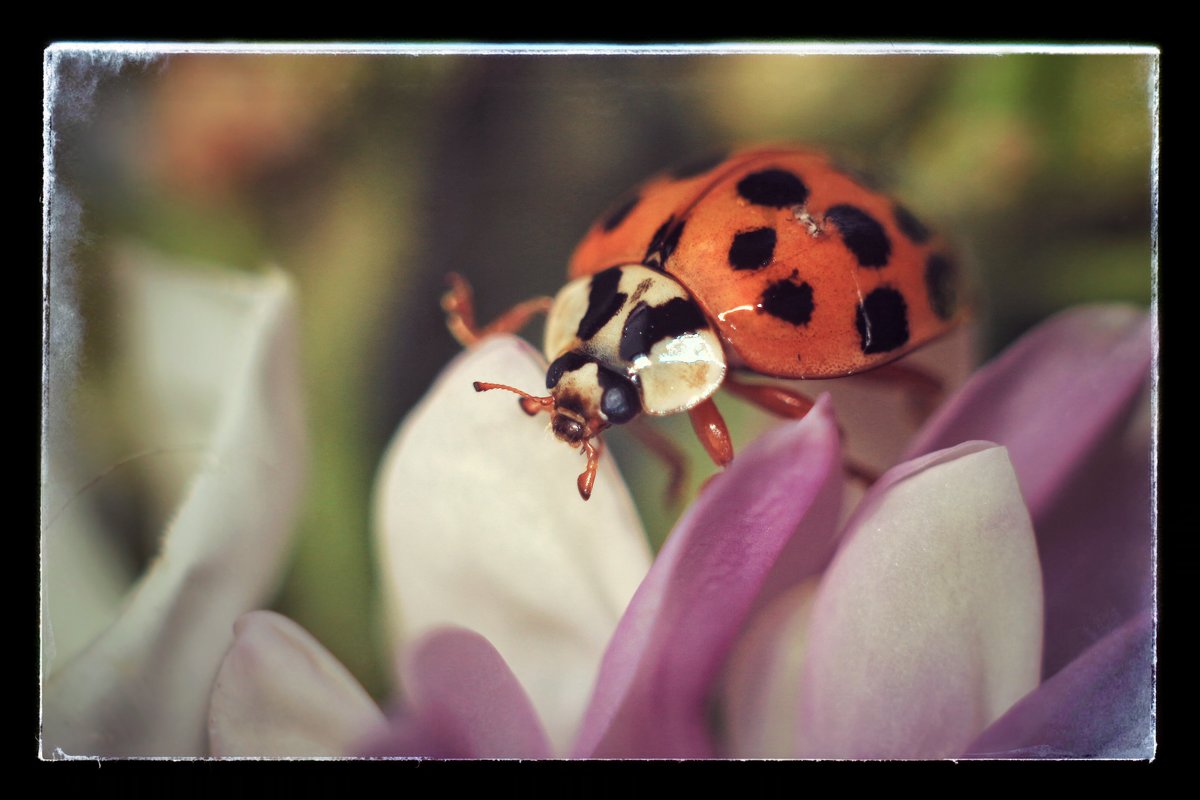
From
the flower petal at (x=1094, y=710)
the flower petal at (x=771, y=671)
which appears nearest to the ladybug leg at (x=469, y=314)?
the flower petal at (x=771, y=671)

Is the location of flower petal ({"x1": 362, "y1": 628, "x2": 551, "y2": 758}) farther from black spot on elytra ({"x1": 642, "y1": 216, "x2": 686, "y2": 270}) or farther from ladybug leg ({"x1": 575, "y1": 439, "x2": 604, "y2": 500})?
black spot on elytra ({"x1": 642, "y1": 216, "x2": 686, "y2": 270})

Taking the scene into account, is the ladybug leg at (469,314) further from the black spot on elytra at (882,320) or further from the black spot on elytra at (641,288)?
the black spot on elytra at (882,320)

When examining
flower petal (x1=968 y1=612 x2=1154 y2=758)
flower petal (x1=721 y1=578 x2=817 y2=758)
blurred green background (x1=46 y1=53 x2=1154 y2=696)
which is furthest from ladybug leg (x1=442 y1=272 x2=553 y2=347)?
flower petal (x1=968 y1=612 x2=1154 y2=758)

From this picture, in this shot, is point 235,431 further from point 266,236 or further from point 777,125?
point 777,125

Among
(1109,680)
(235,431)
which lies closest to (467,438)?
(235,431)

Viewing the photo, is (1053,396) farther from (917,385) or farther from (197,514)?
(197,514)
